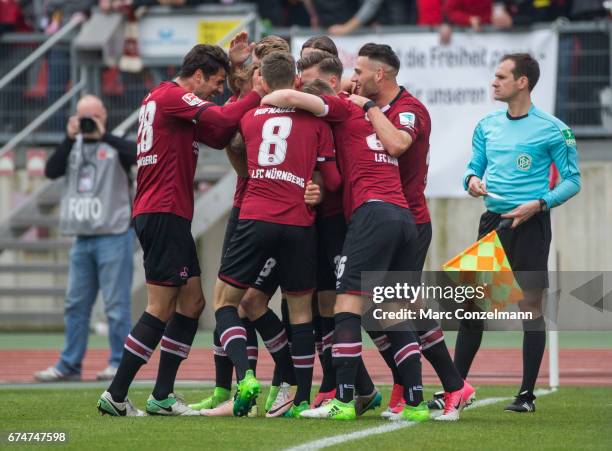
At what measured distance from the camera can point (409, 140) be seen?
8438 millimetres

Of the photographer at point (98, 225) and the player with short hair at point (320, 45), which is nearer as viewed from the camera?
the player with short hair at point (320, 45)

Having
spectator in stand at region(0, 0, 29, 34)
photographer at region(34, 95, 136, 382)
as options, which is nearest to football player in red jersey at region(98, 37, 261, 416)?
photographer at region(34, 95, 136, 382)

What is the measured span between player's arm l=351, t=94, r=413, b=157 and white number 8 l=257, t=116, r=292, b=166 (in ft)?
1.67

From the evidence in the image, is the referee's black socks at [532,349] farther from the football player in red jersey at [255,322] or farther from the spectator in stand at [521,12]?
the spectator in stand at [521,12]

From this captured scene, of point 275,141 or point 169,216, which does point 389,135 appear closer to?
point 275,141

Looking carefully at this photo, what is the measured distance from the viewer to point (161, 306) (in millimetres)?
8789

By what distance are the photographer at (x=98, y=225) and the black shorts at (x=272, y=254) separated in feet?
12.9

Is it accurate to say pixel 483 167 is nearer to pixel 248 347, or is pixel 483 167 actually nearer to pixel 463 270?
pixel 463 270

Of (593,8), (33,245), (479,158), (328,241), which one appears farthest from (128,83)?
(328,241)

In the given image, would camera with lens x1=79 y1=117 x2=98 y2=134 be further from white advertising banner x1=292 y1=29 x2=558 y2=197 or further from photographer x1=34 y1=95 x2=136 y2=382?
white advertising banner x1=292 y1=29 x2=558 y2=197

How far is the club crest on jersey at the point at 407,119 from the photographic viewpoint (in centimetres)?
852

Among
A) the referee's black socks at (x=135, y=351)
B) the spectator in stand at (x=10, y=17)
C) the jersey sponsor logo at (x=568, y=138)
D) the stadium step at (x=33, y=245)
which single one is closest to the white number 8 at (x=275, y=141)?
the referee's black socks at (x=135, y=351)

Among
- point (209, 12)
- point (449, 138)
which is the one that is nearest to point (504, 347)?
point (449, 138)

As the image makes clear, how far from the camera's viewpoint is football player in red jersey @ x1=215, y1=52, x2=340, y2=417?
8445 mm
